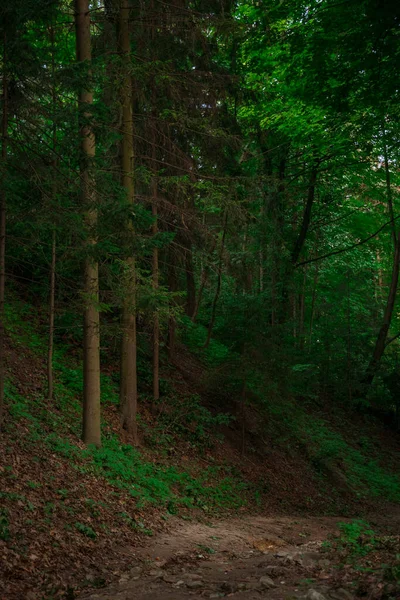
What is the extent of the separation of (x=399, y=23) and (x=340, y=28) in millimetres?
1382

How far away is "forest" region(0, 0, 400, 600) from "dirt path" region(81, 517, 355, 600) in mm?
55

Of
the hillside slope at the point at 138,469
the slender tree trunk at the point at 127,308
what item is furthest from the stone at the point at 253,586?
the slender tree trunk at the point at 127,308

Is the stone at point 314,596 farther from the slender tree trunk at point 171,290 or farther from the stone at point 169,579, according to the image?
the slender tree trunk at point 171,290

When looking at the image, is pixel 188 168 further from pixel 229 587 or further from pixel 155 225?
pixel 229 587

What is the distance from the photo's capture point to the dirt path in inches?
221

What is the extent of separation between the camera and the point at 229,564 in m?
7.48

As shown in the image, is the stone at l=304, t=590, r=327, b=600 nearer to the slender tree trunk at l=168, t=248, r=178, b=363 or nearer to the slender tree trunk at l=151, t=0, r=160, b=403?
the slender tree trunk at l=151, t=0, r=160, b=403

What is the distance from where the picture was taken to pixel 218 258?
14555 millimetres

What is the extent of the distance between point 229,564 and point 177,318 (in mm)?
5775

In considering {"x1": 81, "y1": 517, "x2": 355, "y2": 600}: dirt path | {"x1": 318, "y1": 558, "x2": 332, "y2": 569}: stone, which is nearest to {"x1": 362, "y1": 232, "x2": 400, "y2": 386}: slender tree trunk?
{"x1": 81, "y1": 517, "x2": 355, "y2": 600}: dirt path

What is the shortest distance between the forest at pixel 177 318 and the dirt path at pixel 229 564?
55 millimetres

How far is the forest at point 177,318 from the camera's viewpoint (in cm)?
726

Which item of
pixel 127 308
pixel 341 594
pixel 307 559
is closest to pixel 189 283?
pixel 127 308

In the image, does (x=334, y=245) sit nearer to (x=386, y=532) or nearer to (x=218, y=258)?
(x=218, y=258)
